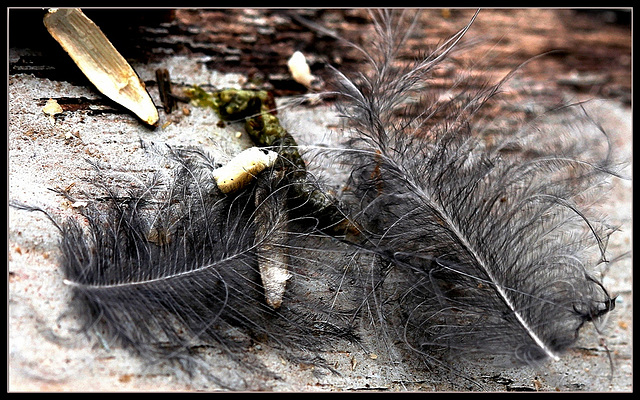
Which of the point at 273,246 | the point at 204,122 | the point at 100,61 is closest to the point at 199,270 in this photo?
the point at 273,246

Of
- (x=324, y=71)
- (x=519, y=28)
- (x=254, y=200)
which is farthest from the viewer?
(x=519, y=28)

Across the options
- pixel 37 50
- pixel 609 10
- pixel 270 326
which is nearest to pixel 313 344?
pixel 270 326

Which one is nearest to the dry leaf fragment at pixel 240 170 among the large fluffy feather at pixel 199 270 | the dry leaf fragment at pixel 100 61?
the large fluffy feather at pixel 199 270

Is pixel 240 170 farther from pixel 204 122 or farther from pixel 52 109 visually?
pixel 52 109

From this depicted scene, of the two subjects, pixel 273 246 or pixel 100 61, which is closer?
pixel 273 246

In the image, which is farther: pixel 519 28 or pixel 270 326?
pixel 519 28

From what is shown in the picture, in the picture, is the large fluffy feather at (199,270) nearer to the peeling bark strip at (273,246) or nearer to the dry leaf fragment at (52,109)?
the peeling bark strip at (273,246)

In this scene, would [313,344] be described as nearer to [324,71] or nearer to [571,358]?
[571,358]
